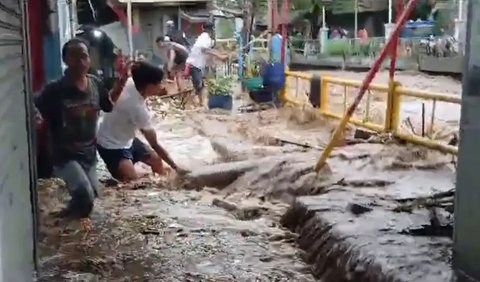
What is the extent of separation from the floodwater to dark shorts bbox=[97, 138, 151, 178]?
256mm

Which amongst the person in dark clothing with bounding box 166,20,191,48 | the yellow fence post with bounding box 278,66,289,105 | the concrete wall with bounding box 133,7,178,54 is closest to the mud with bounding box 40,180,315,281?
the yellow fence post with bounding box 278,66,289,105

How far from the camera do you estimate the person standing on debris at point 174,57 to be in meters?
16.5

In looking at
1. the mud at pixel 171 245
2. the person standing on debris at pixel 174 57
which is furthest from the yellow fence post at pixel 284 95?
the mud at pixel 171 245

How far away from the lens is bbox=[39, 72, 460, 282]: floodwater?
468 cm

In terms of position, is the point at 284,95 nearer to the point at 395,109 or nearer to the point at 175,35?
the point at 395,109

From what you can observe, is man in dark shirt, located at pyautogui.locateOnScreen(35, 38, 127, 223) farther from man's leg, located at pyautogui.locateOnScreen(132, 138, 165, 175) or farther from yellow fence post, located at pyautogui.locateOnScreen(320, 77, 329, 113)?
yellow fence post, located at pyautogui.locateOnScreen(320, 77, 329, 113)

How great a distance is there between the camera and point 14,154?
3.05 meters

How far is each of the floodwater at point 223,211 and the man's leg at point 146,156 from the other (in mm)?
135

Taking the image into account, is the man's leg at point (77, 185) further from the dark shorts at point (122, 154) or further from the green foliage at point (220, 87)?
the green foliage at point (220, 87)

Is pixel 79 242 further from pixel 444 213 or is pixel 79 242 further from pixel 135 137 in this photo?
pixel 444 213

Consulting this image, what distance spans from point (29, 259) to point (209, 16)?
61.0 ft

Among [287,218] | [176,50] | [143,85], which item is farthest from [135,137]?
[176,50]

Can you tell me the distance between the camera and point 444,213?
462cm

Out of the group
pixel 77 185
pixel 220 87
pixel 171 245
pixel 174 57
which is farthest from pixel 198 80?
pixel 171 245
